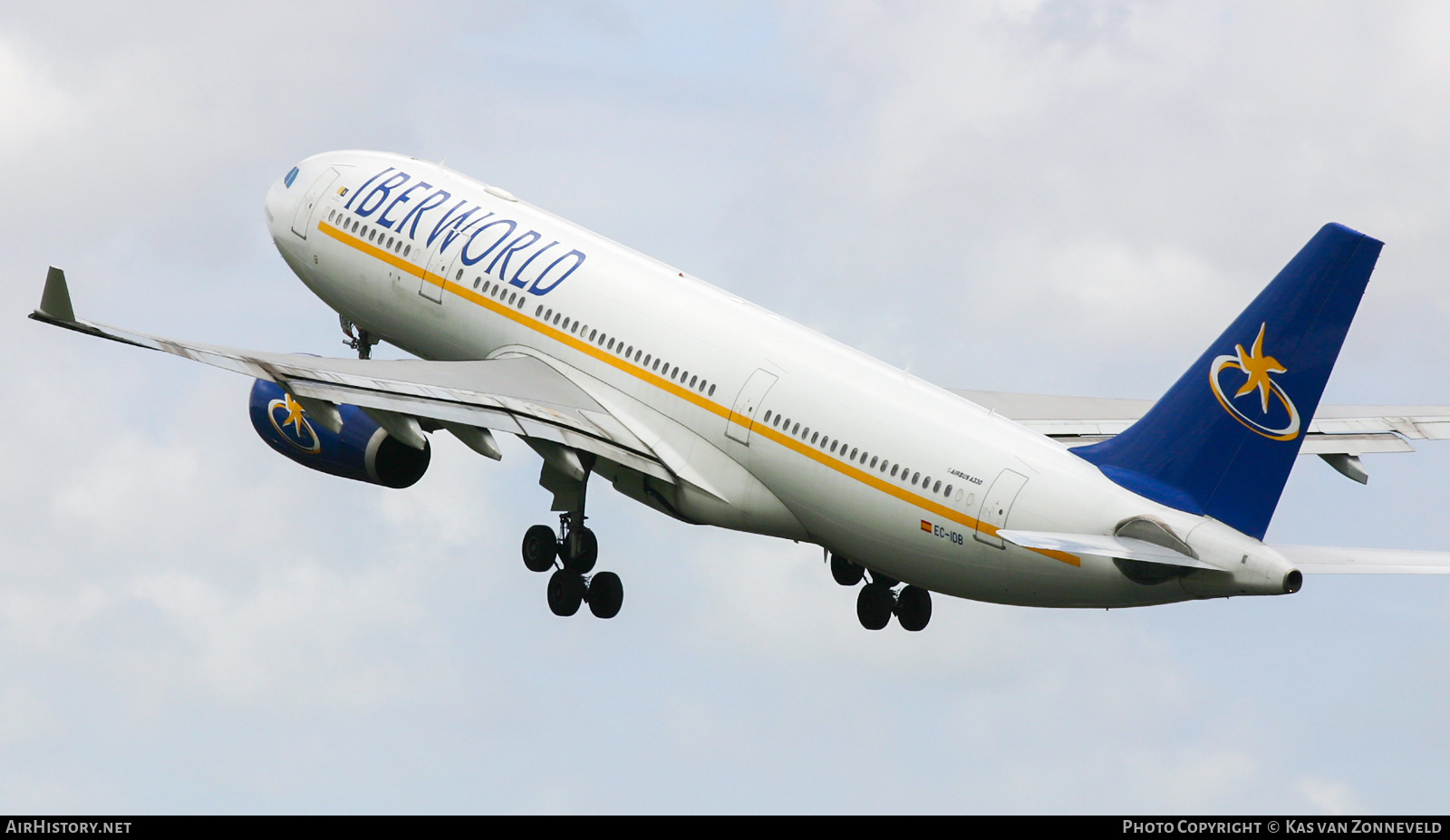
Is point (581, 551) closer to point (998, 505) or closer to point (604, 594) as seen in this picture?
point (604, 594)

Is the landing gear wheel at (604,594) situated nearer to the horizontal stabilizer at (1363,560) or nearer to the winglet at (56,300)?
Result: the winglet at (56,300)

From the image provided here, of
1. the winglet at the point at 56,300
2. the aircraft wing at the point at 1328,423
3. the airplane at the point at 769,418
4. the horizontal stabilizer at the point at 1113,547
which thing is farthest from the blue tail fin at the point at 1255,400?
the winglet at the point at 56,300

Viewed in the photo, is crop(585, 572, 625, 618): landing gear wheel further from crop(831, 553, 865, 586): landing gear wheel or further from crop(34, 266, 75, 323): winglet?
crop(34, 266, 75, 323): winglet

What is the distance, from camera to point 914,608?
3650 cm

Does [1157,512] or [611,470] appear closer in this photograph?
[1157,512]

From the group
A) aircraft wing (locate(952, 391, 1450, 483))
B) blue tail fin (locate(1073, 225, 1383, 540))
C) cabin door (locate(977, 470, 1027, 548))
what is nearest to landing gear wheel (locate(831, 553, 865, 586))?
aircraft wing (locate(952, 391, 1450, 483))

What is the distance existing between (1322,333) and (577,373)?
13479 mm

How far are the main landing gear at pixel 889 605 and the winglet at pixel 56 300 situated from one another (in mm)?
13342

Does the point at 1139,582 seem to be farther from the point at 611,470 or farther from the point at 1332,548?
the point at 611,470

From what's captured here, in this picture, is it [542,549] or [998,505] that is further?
[542,549]

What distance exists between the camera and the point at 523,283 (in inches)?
1467

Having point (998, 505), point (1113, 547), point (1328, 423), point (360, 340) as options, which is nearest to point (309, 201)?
point (360, 340)

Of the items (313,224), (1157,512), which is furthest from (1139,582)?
(313,224)

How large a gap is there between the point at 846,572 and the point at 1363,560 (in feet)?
38.6
